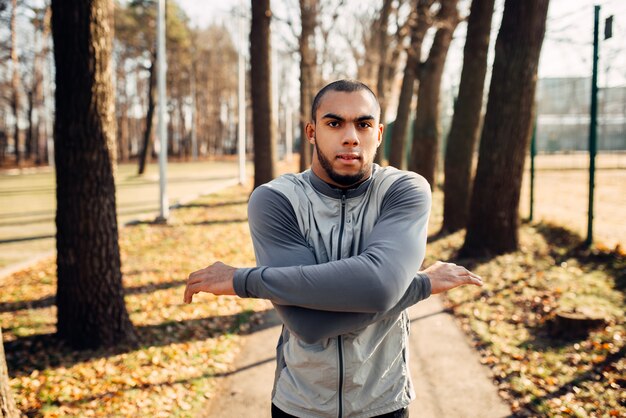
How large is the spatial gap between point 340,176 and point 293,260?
39cm

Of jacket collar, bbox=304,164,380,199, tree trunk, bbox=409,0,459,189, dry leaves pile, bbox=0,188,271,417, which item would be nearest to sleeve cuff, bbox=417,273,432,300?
jacket collar, bbox=304,164,380,199

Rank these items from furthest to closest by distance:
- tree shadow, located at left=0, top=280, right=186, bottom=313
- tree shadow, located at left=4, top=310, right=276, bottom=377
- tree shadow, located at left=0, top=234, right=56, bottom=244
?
1. tree shadow, located at left=0, top=234, right=56, bottom=244
2. tree shadow, located at left=0, top=280, right=186, bottom=313
3. tree shadow, located at left=4, top=310, right=276, bottom=377

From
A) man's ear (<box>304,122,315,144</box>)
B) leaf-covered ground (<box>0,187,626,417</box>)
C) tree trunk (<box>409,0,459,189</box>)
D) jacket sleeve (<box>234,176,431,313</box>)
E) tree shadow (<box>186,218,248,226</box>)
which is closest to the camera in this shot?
jacket sleeve (<box>234,176,431,313</box>)

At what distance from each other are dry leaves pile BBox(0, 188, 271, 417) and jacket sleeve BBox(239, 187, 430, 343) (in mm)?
2747

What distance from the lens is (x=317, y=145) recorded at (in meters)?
Answer: 2.23

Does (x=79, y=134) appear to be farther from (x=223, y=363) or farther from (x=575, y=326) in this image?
(x=575, y=326)

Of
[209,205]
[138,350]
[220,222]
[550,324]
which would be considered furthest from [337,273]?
[209,205]

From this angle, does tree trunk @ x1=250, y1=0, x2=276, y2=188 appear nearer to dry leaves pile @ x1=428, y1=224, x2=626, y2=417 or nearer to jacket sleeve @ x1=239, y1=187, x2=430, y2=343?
dry leaves pile @ x1=428, y1=224, x2=626, y2=417

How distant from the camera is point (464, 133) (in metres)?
10.8

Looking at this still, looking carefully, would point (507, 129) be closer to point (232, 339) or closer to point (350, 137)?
point (232, 339)

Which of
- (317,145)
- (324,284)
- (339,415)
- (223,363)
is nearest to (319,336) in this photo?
(324,284)

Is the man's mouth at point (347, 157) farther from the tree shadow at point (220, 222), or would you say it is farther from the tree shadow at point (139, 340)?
the tree shadow at point (220, 222)

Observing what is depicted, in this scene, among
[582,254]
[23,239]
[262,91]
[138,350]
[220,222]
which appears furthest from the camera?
[220,222]

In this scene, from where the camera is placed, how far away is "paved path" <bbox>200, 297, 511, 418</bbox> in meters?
4.33
